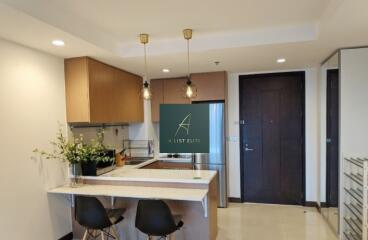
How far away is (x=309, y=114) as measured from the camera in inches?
173

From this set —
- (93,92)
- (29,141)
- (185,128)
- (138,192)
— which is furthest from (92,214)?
(93,92)

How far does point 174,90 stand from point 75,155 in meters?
2.29

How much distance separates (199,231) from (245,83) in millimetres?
2750

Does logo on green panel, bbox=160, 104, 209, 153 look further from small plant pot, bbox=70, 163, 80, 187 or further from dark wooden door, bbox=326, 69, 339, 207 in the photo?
dark wooden door, bbox=326, 69, 339, 207

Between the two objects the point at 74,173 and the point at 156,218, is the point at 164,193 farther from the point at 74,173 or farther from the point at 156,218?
the point at 74,173

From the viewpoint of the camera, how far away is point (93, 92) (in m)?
3.39

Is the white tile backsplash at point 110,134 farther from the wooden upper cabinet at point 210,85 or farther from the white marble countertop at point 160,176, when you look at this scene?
the wooden upper cabinet at point 210,85

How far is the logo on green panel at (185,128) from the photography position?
301cm

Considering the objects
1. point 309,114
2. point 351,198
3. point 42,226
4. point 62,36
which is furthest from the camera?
point 309,114

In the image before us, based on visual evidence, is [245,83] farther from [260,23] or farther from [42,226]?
[42,226]

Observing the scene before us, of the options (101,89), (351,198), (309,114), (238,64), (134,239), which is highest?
(238,64)

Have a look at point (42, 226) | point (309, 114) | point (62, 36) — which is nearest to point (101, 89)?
point (62, 36)

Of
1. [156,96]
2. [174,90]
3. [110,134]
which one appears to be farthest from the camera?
[156,96]

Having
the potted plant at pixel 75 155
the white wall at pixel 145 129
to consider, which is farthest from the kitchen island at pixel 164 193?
the white wall at pixel 145 129
